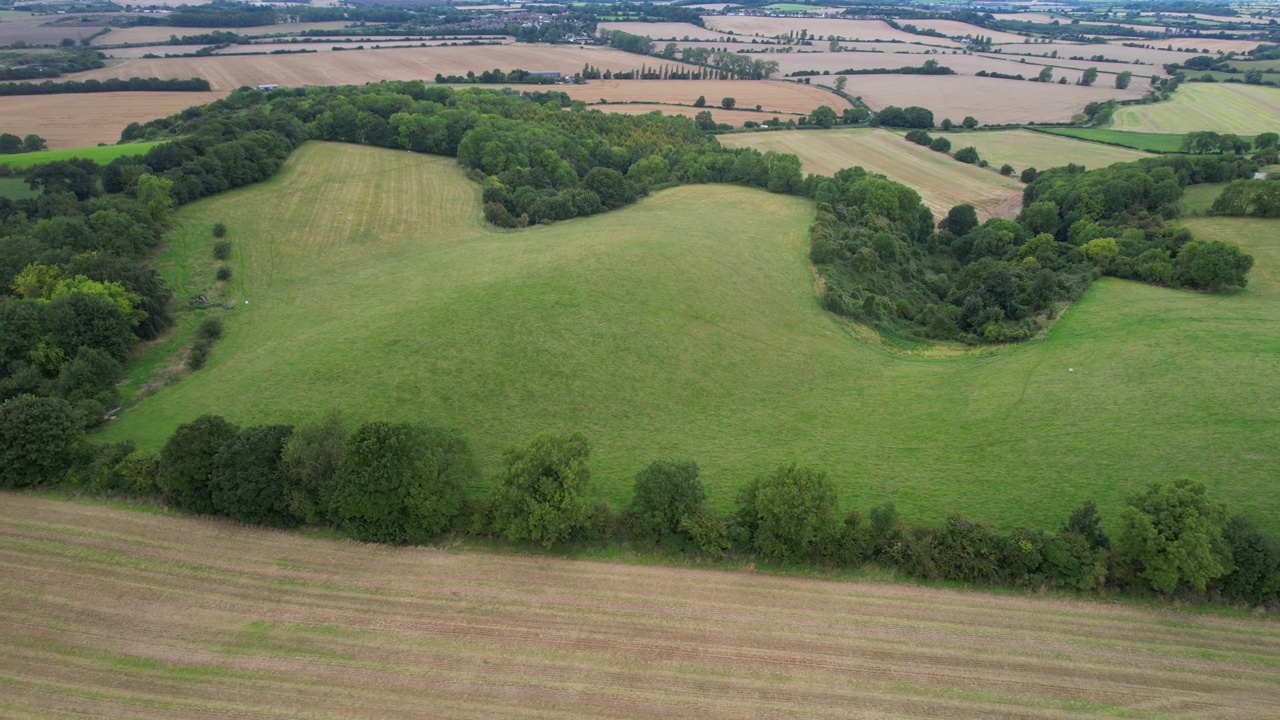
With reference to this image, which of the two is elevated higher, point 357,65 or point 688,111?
point 357,65

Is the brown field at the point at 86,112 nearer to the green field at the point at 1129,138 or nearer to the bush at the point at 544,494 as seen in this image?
the bush at the point at 544,494

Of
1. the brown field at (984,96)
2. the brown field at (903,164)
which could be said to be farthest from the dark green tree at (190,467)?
the brown field at (984,96)

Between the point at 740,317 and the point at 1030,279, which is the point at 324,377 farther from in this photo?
the point at 1030,279

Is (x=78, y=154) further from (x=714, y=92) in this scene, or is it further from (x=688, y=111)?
(x=714, y=92)

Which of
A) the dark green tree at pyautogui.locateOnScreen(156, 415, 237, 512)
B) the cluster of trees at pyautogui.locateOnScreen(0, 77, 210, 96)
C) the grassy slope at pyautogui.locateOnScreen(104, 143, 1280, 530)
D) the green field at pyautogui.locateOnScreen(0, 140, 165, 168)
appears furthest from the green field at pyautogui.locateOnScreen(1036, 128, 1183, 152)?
the cluster of trees at pyautogui.locateOnScreen(0, 77, 210, 96)

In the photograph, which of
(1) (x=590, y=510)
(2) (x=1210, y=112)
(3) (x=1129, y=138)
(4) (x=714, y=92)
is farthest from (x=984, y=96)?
(1) (x=590, y=510)
